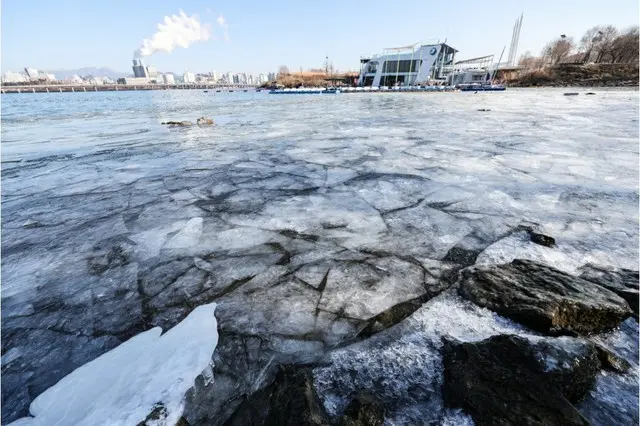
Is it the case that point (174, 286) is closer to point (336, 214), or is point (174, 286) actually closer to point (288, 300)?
point (288, 300)

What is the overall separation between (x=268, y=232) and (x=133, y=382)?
1.40 m

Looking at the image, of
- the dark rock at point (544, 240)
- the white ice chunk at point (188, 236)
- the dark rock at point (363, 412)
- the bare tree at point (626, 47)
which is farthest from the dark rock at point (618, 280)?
the bare tree at point (626, 47)

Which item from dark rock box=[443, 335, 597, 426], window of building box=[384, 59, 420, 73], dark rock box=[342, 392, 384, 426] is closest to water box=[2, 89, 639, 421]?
dark rock box=[342, 392, 384, 426]

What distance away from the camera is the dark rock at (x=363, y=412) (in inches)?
38.2

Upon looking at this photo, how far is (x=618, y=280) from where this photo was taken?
1.69 m

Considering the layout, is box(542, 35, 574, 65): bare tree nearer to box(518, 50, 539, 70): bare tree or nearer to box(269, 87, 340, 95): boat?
box(518, 50, 539, 70): bare tree

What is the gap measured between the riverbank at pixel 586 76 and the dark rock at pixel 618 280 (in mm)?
50613

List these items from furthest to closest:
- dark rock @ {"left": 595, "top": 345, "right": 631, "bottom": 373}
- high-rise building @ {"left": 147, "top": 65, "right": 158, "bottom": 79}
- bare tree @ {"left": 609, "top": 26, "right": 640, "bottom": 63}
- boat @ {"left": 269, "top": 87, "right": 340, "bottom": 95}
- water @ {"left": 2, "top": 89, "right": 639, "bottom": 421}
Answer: high-rise building @ {"left": 147, "top": 65, "right": 158, "bottom": 79} → bare tree @ {"left": 609, "top": 26, "right": 640, "bottom": 63} → boat @ {"left": 269, "top": 87, "right": 340, "bottom": 95} → water @ {"left": 2, "top": 89, "right": 639, "bottom": 421} → dark rock @ {"left": 595, "top": 345, "right": 631, "bottom": 373}

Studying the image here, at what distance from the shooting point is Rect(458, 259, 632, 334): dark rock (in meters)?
1.40

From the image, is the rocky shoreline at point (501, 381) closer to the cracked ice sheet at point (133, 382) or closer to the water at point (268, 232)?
the cracked ice sheet at point (133, 382)

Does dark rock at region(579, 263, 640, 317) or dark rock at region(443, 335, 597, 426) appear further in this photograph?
dark rock at region(579, 263, 640, 317)

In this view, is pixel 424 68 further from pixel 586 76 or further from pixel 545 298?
pixel 545 298

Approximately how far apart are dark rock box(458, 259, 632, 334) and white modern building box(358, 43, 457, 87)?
52.8 m

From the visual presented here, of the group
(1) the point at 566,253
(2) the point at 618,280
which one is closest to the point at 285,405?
(2) the point at 618,280
